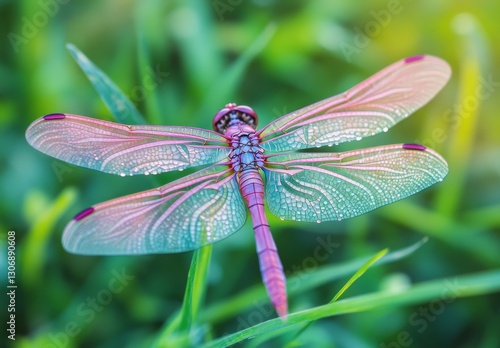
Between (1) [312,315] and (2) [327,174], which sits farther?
(2) [327,174]

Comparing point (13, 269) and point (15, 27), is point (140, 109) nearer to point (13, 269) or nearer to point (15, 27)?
point (15, 27)

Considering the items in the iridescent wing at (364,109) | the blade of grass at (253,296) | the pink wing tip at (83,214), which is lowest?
the blade of grass at (253,296)

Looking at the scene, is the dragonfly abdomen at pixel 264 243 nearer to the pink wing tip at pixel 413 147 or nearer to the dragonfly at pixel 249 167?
the dragonfly at pixel 249 167

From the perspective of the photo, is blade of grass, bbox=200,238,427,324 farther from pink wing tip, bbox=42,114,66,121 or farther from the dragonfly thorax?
pink wing tip, bbox=42,114,66,121

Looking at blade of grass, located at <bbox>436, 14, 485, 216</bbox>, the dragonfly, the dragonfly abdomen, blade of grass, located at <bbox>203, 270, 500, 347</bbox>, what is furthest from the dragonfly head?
blade of grass, located at <bbox>436, 14, 485, 216</bbox>

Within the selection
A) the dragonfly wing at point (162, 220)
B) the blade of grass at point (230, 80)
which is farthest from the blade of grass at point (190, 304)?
the blade of grass at point (230, 80)

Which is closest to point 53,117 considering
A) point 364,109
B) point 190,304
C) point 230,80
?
point 190,304

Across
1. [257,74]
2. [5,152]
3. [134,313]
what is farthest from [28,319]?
[257,74]

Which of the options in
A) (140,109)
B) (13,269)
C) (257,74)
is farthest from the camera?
(257,74)
